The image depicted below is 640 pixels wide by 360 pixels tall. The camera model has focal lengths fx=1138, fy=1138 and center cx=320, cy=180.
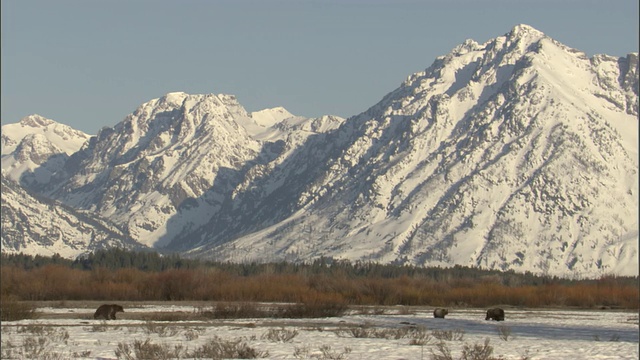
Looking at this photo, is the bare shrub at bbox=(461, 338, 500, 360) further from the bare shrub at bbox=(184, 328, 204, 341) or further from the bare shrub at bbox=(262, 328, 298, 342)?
the bare shrub at bbox=(184, 328, 204, 341)

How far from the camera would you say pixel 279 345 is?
55656mm

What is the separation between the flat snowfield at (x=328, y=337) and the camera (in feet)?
168

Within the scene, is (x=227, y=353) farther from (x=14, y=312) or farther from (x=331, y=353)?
(x=14, y=312)

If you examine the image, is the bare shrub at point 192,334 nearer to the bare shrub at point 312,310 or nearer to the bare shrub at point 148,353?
the bare shrub at point 148,353

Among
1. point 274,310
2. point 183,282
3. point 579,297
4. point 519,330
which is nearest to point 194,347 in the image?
point 519,330

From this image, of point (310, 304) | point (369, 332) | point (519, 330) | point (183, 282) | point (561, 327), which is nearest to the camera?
point (369, 332)

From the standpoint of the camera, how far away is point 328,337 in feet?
204

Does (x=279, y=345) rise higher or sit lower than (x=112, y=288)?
lower

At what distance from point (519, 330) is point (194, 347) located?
29.1m

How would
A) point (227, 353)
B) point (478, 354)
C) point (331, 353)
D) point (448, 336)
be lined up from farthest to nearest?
point (448, 336) < point (331, 353) < point (227, 353) < point (478, 354)

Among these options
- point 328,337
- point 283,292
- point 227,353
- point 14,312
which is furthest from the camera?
point 283,292

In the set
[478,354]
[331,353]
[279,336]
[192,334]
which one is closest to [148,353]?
[331,353]

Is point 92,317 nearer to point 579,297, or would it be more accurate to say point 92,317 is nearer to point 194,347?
point 194,347

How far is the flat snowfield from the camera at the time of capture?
51312 millimetres
